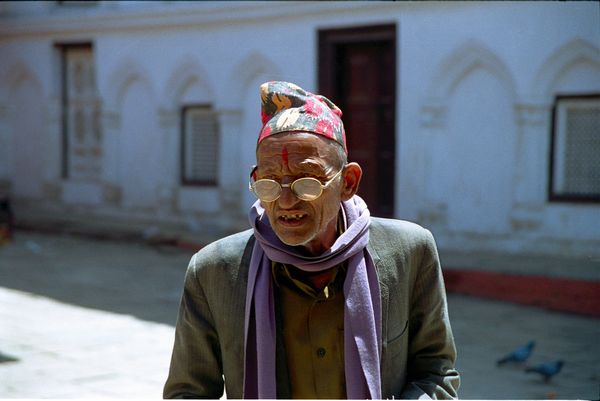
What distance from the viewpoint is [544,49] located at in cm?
989

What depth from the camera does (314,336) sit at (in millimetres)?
2402

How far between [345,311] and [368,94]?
9.57m

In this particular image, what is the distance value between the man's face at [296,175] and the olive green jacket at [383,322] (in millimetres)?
208

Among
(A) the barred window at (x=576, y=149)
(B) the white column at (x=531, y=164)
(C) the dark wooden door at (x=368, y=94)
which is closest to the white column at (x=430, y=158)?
(C) the dark wooden door at (x=368, y=94)

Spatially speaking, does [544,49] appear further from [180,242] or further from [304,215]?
[304,215]

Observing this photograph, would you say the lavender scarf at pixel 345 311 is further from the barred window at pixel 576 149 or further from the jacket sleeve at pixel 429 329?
the barred window at pixel 576 149

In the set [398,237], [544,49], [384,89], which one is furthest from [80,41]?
[398,237]

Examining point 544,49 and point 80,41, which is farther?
point 80,41

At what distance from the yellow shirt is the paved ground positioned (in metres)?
3.39

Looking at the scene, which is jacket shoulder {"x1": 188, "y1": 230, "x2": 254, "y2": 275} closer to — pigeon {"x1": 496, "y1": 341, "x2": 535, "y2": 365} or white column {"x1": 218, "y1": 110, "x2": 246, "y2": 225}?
pigeon {"x1": 496, "y1": 341, "x2": 535, "y2": 365}

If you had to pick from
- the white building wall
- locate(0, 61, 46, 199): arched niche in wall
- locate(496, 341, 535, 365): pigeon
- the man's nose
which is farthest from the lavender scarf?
locate(0, 61, 46, 199): arched niche in wall

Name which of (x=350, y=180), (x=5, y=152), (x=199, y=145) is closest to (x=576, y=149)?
(x=199, y=145)

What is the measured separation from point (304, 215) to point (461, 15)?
8662mm

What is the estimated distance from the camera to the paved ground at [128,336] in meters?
5.97
